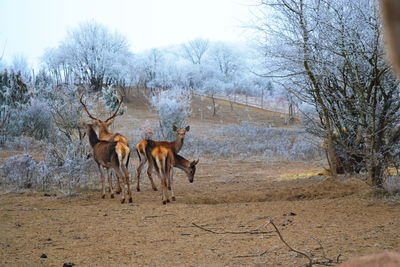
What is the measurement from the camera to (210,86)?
77.6 meters

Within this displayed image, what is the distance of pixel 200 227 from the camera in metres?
6.36

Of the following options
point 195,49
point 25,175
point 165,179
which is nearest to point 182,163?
point 165,179

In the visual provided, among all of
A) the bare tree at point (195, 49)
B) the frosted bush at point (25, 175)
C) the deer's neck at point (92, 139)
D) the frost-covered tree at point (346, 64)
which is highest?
the bare tree at point (195, 49)

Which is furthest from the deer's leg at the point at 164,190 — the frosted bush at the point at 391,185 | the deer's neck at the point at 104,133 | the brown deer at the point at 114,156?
the frosted bush at the point at 391,185

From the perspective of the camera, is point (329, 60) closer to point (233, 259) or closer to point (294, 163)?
point (233, 259)

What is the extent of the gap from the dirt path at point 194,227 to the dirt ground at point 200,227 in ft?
0.04

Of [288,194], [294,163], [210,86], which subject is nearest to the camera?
[288,194]

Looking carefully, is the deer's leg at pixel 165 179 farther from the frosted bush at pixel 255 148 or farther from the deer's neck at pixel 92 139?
the frosted bush at pixel 255 148

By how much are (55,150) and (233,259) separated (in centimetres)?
1030

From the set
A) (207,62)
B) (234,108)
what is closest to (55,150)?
(234,108)

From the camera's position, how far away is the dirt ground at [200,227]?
578 cm

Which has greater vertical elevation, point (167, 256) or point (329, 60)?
point (329, 60)

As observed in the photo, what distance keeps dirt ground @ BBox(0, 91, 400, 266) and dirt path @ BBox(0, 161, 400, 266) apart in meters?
0.01

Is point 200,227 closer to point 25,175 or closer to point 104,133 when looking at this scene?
point 104,133
